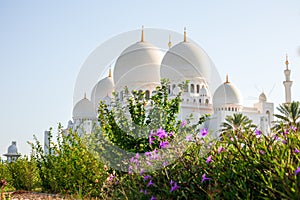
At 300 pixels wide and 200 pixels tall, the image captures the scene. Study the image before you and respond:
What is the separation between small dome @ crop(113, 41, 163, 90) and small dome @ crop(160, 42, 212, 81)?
33.4 inches

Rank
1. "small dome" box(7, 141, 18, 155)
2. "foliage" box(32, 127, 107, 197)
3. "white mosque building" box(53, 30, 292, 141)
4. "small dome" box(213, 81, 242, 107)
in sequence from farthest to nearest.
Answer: "small dome" box(213, 81, 242, 107) → "white mosque building" box(53, 30, 292, 141) → "small dome" box(7, 141, 18, 155) → "foliage" box(32, 127, 107, 197)

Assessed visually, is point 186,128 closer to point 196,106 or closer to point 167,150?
point 167,150

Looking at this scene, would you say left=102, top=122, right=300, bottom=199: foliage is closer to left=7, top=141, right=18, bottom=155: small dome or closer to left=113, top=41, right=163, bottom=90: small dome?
left=113, top=41, right=163, bottom=90: small dome

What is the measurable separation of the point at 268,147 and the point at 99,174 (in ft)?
15.1

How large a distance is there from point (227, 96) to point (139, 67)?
945cm

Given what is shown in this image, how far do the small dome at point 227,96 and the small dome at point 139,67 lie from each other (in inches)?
223

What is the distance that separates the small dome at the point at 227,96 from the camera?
1414 inches

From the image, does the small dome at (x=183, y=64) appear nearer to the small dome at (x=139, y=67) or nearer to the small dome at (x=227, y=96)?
the small dome at (x=139, y=67)

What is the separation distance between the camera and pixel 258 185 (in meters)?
2.83

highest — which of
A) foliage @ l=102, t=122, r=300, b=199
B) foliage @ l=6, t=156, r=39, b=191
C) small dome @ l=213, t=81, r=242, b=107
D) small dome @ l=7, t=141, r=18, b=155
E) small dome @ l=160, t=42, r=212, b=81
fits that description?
small dome @ l=160, t=42, r=212, b=81

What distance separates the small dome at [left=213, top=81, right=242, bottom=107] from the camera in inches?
1414

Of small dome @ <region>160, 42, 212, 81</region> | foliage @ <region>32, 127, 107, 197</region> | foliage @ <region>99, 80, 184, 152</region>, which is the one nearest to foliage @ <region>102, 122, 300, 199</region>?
foliage @ <region>99, 80, 184, 152</region>

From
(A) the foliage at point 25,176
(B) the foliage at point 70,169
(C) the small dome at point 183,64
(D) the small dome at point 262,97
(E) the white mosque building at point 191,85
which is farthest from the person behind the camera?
(D) the small dome at point 262,97

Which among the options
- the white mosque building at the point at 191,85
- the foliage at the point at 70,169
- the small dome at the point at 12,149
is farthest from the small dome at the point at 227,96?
the foliage at the point at 70,169
